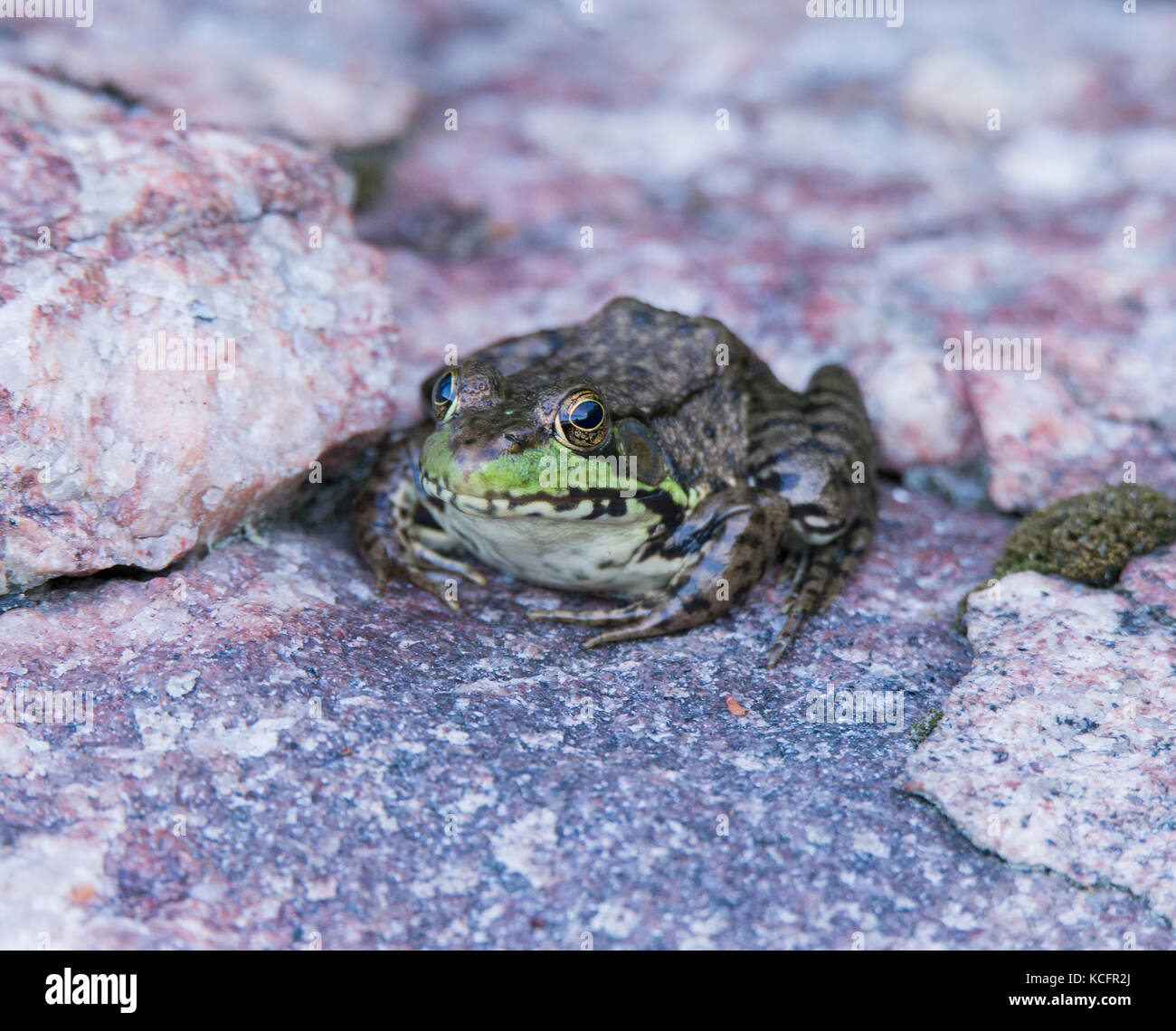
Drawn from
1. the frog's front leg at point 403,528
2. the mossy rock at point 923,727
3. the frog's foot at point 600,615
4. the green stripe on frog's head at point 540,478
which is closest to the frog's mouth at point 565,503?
the green stripe on frog's head at point 540,478

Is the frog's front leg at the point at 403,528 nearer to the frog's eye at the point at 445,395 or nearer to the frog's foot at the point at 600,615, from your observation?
the frog's foot at the point at 600,615

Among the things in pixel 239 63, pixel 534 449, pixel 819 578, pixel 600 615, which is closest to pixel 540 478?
pixel 534 449

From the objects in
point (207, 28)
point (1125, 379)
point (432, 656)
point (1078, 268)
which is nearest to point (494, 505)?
point (432, 656)

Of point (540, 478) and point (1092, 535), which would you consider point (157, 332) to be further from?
point (1092, 535)

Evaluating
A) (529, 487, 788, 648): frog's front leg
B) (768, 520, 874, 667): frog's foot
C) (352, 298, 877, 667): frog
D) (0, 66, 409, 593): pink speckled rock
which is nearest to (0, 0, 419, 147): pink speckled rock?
(0, 66, 409, 593): pink speckled rock

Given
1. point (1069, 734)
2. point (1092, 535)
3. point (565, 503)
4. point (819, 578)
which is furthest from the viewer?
point (819, 578)

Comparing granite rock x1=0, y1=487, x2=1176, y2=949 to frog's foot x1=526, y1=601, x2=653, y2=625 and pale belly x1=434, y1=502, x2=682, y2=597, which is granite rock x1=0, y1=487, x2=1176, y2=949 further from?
pale belly x1=434, y1=502, x2=682, y2=597
